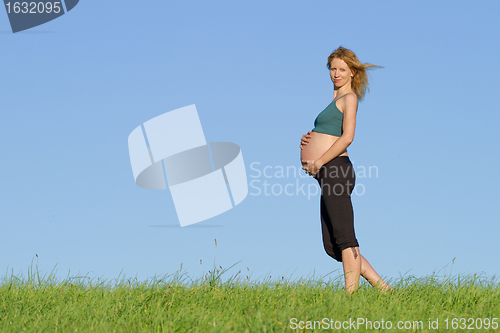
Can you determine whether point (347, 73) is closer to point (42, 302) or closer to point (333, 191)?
point (333, 191)

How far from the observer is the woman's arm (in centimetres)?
454

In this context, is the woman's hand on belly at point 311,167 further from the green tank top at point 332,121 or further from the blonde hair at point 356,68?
the blonde hair at point 356,68

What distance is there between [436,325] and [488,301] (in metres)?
1.28

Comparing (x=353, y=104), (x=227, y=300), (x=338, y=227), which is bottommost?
(x=227, y=300)

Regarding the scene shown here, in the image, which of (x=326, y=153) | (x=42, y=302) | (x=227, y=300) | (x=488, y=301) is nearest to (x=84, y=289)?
(x=42, y=302)

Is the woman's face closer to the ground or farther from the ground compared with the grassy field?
farther from the ground

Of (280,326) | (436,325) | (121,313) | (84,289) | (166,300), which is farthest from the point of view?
(84,289)

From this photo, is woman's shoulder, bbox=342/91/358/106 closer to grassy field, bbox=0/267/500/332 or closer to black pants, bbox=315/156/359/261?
black pants, bbox=315/156/359/261

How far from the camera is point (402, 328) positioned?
11.3 ft

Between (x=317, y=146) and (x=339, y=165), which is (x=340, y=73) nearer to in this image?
(x=317, y=146)

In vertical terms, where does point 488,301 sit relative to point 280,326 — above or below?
below

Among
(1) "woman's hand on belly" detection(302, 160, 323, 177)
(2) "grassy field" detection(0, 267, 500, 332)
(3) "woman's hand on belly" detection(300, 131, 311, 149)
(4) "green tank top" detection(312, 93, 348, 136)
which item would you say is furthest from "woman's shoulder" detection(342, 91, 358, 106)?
(2) "grassy field" detection(0, 267, 500, 332)

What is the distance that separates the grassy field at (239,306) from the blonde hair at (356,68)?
6.79 ft

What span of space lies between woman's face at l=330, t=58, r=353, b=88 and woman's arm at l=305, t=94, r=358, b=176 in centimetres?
35
